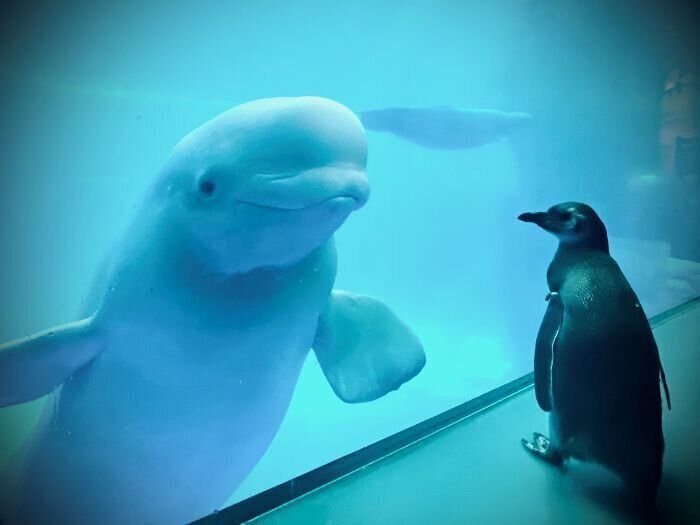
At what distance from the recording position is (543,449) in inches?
73.6

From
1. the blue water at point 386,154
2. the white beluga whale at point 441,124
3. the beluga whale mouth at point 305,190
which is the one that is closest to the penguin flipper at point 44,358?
the blue water at point 386,154

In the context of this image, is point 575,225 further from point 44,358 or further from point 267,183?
point 44,358

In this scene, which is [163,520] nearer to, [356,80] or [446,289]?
[356,80]

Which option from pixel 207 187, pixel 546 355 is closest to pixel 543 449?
pixel 546 355

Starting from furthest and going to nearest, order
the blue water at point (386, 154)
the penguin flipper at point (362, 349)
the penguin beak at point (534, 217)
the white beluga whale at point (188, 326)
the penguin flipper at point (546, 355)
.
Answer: the penguin beak at point (534, 217) → the penguin flipper at point (362, 349) → the penguin flipper at point (546, 355) → the blue water at point (386, 154) → the white beluga whale at point (188, 326)

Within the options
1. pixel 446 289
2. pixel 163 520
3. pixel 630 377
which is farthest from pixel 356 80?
pixel 446 289

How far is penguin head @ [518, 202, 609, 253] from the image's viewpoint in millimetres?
1910

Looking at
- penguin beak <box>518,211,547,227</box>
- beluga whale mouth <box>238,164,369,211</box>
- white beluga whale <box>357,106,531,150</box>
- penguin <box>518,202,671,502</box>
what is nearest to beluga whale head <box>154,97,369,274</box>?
beluga whale mouth <box>238,164,369,211</box>

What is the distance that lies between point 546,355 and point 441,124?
489 centimetres

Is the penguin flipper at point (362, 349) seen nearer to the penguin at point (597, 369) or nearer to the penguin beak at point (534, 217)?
the penguin at point (597, 369)

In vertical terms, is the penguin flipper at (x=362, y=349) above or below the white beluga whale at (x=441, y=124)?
below

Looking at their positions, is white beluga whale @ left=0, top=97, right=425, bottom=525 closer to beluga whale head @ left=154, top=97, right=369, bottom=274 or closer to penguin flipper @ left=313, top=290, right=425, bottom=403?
beluga whale head @ left=154, top=97, right=369, bottom=274

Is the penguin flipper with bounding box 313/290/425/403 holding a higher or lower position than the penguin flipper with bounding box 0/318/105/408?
lower

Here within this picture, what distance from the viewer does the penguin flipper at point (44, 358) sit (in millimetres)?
1214
